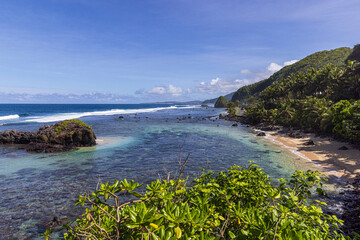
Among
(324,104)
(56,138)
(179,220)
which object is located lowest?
(56,138)

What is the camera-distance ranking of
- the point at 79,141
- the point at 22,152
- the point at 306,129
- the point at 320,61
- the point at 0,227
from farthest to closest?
the point at 320,61 → the point at 306,129 → the point at 79,141 → the point at 22,152 → the point at 0,227

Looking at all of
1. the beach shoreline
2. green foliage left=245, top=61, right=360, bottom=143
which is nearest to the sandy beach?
the beach shoreline

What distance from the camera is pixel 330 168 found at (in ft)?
57.5

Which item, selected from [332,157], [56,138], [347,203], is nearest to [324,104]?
[332,157]

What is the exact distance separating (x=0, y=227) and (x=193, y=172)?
12568mm

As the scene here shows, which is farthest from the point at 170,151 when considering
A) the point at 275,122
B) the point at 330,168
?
the point at 275,122

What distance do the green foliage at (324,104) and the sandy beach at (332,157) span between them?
6.18ft

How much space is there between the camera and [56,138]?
25203mm

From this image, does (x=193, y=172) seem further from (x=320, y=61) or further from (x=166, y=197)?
(x=320, y=61)

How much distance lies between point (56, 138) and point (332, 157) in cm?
3332

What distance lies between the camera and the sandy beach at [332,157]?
53.8 ft

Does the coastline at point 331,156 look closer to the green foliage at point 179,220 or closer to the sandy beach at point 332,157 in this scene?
the sandy beach at point 332,157

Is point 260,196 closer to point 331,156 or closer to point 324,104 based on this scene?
point 331,156

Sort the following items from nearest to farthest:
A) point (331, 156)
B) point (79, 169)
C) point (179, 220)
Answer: point (179, 220), point (79, 169), point (331, 156)
